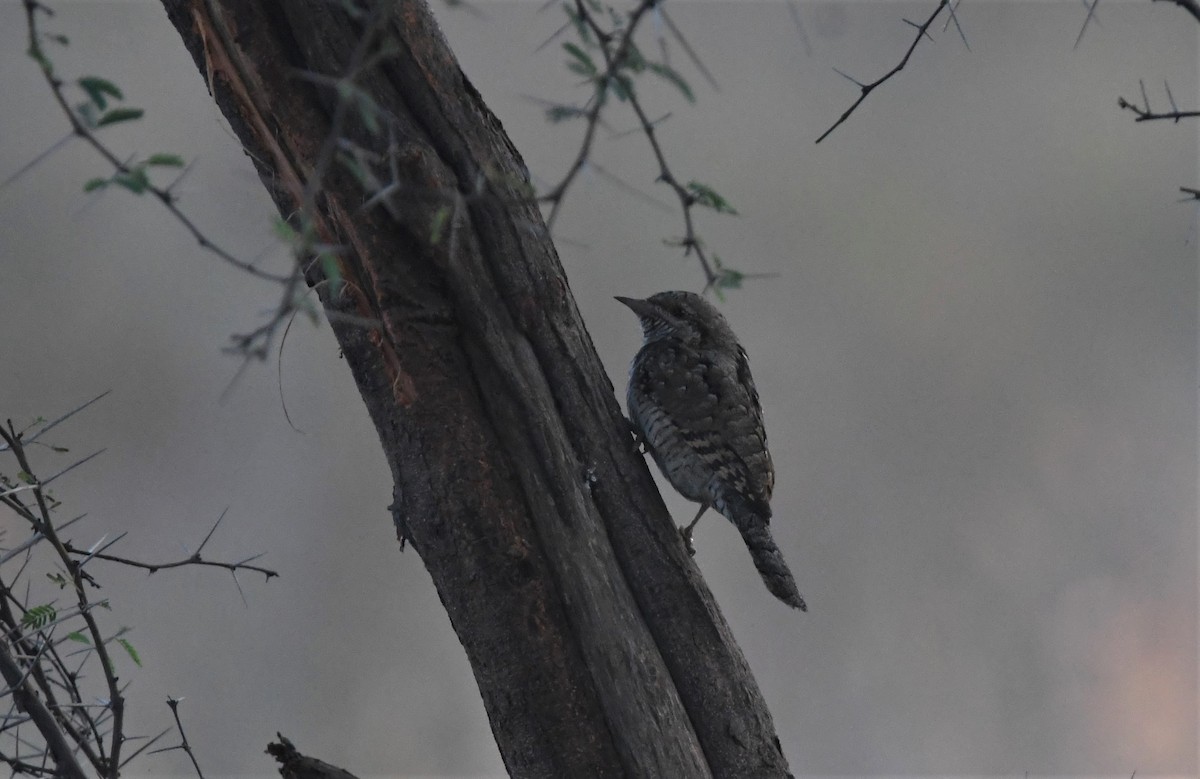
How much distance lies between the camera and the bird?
376 centimetres

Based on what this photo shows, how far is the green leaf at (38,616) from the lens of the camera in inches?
94.7

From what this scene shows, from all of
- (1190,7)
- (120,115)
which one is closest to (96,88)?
(120,115)

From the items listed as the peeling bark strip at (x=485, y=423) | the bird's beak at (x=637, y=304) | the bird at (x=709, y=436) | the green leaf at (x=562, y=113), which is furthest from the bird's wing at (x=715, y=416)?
the green leaf at (x=562, y=113)

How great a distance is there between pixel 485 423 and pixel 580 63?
121cm

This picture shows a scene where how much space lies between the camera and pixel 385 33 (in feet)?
8.78

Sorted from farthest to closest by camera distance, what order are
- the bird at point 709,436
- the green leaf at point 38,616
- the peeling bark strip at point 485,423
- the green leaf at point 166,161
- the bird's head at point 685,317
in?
the bird's head at point 685,317 < the bird at point 709,436 < the peeling bark strip at point 485,423 < the green leaf at point 38,616 < the green leaf at point 166,161

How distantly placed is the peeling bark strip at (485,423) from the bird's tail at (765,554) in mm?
680

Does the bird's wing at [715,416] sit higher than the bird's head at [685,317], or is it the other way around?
the bird's head at [685,317]

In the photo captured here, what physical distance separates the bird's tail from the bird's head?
0.72m

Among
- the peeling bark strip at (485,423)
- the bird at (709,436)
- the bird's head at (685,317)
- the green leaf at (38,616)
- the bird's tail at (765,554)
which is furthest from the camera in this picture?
the bird's head at (685,317)

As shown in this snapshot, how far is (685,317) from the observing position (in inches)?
165

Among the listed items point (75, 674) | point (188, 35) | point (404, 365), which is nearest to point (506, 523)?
point (404, 365)

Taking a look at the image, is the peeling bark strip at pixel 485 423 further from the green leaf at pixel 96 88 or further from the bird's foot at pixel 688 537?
the green leaf at pixel 96 88

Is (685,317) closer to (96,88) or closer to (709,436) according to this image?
(709,436)
